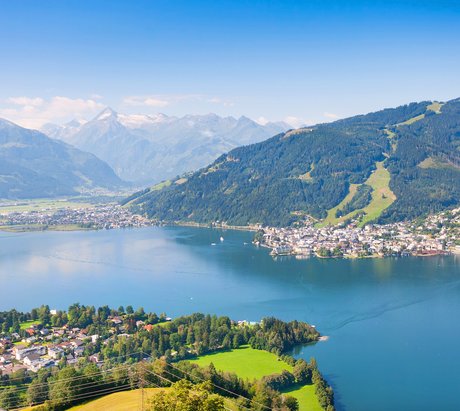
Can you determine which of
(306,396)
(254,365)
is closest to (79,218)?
(254,365)

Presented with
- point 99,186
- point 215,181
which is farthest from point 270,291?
point 99,186

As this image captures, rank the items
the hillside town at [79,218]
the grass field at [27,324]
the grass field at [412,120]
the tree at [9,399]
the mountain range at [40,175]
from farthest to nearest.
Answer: the mountain range at [40,175] → the grass field at [412,120] → the hillside town at [79,218] → the grass field at [27,324] → the tree at [9,399]

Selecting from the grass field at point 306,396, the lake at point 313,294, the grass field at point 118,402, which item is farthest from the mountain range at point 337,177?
the grass field at point 118,402

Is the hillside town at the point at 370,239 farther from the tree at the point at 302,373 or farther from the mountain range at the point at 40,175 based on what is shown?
the mountain range at the point at 40,175

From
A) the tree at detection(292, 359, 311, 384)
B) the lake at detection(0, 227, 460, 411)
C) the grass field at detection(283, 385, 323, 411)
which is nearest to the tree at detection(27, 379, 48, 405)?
the grass field at detection(283, 385, 323, 411)

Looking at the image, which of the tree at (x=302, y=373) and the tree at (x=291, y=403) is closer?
the tree at (x=291, y=403)

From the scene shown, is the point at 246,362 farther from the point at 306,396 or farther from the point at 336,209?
the point at 336,209
